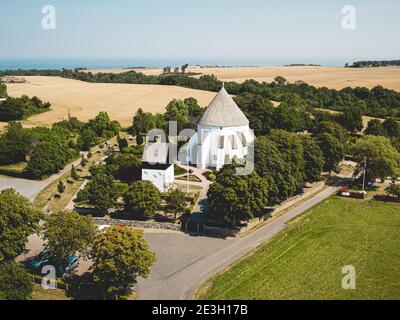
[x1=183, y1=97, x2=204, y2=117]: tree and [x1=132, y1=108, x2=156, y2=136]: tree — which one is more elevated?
[x1=183, y1=97, x2=204, y2=117]: tree

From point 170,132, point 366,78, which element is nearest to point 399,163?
point 170,132

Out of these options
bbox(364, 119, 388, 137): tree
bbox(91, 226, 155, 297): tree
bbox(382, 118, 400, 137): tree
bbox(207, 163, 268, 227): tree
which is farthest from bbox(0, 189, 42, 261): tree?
bbox(382, 118, 400, 137): tree

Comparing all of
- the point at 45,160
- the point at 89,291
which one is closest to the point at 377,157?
the point at 89,291

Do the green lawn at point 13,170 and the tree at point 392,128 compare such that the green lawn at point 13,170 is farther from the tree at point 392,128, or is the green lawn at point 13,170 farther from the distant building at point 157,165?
the tree at point 392,128

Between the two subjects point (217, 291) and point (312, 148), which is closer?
point (217, 291)

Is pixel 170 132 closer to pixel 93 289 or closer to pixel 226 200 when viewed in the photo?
pixel 226 200

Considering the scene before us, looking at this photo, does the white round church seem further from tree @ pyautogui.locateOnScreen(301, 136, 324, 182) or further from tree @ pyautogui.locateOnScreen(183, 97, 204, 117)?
tree @ pyautogui.locateOnScreen(183, 97, 204, 117)
